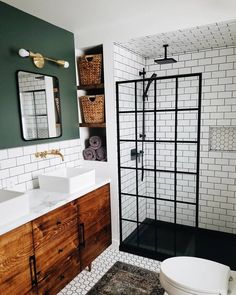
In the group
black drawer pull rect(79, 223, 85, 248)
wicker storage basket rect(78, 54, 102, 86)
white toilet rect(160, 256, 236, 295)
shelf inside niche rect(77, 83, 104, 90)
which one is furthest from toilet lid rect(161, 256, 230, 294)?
wicker storage basket rect(78, 54, 102, 86)

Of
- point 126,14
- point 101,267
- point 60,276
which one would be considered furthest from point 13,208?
point 126,14

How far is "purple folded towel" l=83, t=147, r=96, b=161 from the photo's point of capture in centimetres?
292

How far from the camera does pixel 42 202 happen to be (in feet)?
6.57

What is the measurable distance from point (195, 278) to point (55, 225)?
1.15 meters

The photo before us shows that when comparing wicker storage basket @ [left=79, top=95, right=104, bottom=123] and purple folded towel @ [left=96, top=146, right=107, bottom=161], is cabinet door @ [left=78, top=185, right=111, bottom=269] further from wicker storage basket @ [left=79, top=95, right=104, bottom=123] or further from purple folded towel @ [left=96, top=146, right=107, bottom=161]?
wicker storage basket @ [left=79, top=95, right=104, bottom=123]

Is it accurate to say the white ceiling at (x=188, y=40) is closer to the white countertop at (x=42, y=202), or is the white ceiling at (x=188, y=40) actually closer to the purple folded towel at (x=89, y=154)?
the purple folded towel at (x=89, y=154)

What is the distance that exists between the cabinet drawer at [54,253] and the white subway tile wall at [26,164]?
0.62 meters

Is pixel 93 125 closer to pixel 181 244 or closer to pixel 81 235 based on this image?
pixel 81 235

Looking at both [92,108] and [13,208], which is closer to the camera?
[13,208]

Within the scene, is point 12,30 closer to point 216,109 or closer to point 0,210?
point 0,210

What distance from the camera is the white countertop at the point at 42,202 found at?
1.64 metres

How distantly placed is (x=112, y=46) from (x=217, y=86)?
4.52 feet

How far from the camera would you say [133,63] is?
3.03 m

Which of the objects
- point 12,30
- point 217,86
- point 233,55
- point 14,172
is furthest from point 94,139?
point 233,55
